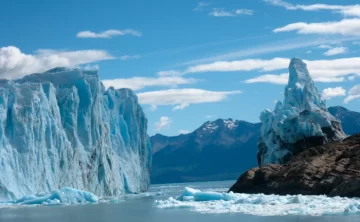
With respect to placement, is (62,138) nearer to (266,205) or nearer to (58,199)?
(58,199)

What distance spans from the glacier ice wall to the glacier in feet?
47.0

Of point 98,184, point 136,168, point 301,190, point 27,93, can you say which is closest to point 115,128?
point 136,168

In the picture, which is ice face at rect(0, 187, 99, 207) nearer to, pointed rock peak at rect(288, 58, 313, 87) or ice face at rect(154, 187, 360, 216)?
ice face at rect(154, 187, 360, 216)

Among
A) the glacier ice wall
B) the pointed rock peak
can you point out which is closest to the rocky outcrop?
the glacier ice wall

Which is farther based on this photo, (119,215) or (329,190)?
(329,190)

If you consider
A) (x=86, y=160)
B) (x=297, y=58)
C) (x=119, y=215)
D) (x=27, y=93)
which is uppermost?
(x=297, y=58)

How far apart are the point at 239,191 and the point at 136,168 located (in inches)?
861

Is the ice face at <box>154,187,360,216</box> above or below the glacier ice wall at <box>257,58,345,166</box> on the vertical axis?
below

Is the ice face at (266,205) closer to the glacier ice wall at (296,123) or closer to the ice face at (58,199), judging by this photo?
the ice face at (58,199)

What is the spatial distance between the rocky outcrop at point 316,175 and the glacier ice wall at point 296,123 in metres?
8.79

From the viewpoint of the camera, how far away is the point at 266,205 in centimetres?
2909

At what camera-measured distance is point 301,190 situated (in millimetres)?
36625

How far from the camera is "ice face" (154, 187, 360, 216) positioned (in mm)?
24578

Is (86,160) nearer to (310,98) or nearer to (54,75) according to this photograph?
(54,75)
